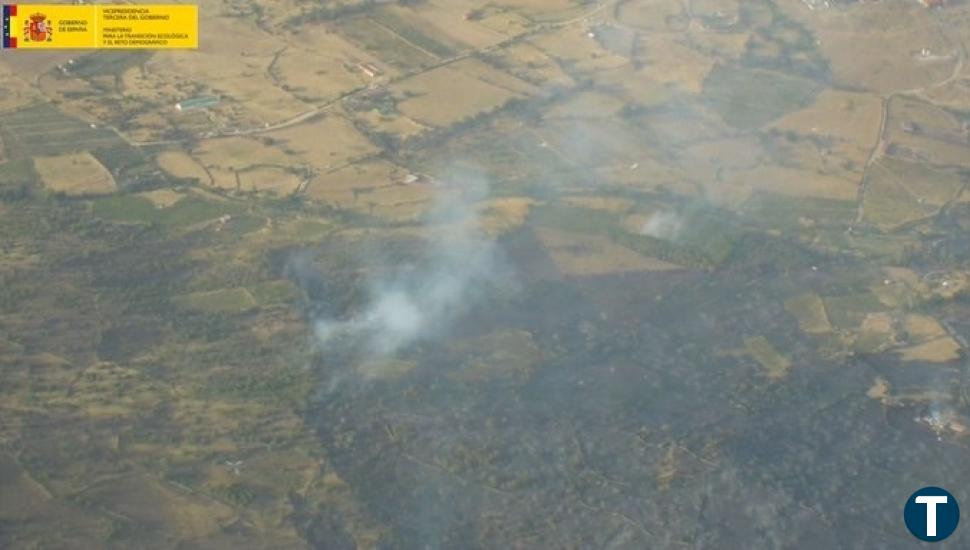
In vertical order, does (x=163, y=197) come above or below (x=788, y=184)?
below

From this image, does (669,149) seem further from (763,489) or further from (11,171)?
(11,171)

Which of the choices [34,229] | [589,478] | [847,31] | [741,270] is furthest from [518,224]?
[847,31]

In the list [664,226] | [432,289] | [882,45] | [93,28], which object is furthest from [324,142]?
[882,45]

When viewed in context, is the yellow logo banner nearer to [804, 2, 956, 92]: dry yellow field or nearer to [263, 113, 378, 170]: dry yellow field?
[263, 113, 378, 170]: dry yellow field

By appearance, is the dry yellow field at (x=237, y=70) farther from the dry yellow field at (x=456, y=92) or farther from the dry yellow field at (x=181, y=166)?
the dry yellow field at (x=456, y=92)

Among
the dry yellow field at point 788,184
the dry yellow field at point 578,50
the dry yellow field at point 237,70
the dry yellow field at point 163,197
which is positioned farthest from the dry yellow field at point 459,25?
the dry yellow field at point 163,197

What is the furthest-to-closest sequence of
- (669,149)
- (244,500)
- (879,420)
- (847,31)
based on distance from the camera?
(847,31)
(669,149)
(879,420)
(244,500)

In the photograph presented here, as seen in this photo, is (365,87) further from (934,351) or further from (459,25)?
(934,351)
